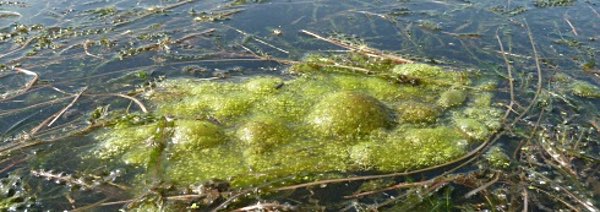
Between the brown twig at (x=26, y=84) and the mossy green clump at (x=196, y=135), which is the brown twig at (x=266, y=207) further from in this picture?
the brown twig at (x=26, y=84)

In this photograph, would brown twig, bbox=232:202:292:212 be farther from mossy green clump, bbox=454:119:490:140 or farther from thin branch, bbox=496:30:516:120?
thin branch, bbox=496:30:516:120

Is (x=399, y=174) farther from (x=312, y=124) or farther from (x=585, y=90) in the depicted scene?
(x=585, y=90)

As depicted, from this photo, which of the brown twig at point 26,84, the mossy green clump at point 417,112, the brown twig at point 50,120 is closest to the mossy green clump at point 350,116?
the mossy green clump at point 417,112

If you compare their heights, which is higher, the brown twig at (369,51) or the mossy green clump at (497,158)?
the brown twig at (369,51)

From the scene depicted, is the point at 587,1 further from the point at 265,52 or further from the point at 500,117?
the point at 265,52

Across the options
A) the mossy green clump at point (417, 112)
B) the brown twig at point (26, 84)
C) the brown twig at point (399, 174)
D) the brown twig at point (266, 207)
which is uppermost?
the brown twig at point (26, 84)

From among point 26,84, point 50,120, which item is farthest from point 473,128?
point 26,84

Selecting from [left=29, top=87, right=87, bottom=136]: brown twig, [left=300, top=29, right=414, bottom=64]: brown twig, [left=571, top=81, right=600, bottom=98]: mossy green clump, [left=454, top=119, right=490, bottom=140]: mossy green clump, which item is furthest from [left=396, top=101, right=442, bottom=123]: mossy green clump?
[left=29, top=87, right=87, bottom=136]: brown twig
